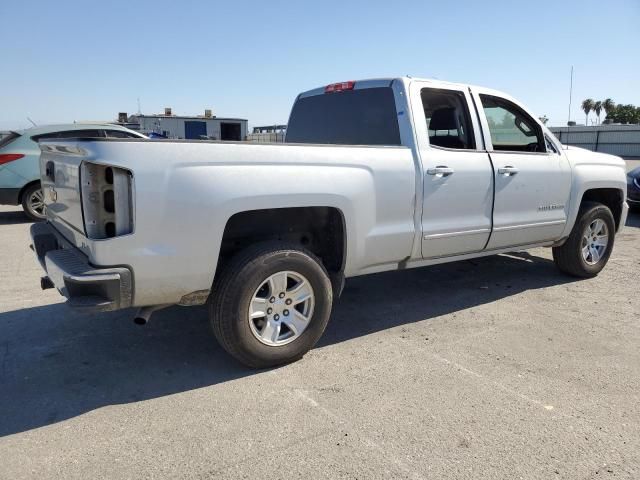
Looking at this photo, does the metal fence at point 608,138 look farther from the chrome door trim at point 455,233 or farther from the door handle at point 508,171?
the chrome door trim at point 455,233

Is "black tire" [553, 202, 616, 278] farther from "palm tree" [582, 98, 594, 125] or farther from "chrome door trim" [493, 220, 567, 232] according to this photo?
"palm tree" [582, 98, 594, 125]

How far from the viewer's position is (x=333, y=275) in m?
3.92

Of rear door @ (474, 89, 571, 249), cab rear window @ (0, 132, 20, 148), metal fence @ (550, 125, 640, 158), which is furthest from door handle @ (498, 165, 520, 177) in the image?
metal fence @ (550, 125, 640, 158)

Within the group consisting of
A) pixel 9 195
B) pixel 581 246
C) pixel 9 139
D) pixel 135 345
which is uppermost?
pixel 9 139

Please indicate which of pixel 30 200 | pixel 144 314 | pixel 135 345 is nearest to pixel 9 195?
pixel 30 200

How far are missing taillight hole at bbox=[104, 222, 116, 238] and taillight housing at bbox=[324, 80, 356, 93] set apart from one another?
2.64m

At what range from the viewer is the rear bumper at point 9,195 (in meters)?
9.02

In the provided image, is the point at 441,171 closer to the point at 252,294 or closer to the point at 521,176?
the point at 521,176

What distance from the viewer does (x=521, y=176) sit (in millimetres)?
4816

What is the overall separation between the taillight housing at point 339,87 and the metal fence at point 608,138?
105ft

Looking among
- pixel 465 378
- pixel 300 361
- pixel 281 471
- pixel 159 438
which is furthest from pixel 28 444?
pixel 465 378

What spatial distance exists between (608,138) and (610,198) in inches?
1294

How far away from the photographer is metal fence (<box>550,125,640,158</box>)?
109ft

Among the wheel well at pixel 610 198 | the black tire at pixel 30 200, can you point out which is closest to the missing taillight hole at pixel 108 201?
the wheel well at pixel 610 198
